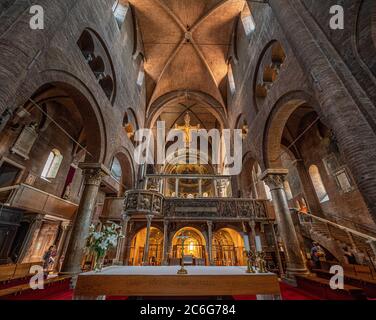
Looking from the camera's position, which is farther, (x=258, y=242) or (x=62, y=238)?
(x=62, y=238)

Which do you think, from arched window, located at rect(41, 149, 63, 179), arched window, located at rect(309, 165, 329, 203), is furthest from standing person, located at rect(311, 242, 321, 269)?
arched window, located at rect(41, 149, 63, 179)

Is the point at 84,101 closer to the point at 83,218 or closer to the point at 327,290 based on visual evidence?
the point at 83,218

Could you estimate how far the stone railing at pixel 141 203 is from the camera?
30.6 feet

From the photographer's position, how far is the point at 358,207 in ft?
29.5

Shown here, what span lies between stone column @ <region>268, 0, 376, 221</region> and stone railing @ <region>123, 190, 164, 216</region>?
8.32 m

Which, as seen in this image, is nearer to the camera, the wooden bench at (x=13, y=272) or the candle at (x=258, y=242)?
the wooden bench at (x=13, y=272)

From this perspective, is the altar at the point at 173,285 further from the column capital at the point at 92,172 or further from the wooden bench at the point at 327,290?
the column capital at the point at 92,172

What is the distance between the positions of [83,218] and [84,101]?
4917mm

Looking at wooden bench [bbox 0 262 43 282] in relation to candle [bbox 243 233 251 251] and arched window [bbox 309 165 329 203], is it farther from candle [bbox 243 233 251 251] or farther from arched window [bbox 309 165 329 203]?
arched window [bbox 309 165 329 203]

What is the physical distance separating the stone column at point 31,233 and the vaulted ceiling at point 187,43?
488 inches

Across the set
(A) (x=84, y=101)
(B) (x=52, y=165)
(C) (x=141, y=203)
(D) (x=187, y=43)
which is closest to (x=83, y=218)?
(C) (x=141, y=203)

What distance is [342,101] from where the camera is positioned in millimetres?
4145

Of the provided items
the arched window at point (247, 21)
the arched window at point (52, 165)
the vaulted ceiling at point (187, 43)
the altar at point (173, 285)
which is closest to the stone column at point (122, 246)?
the arched window at point (52, 165)
